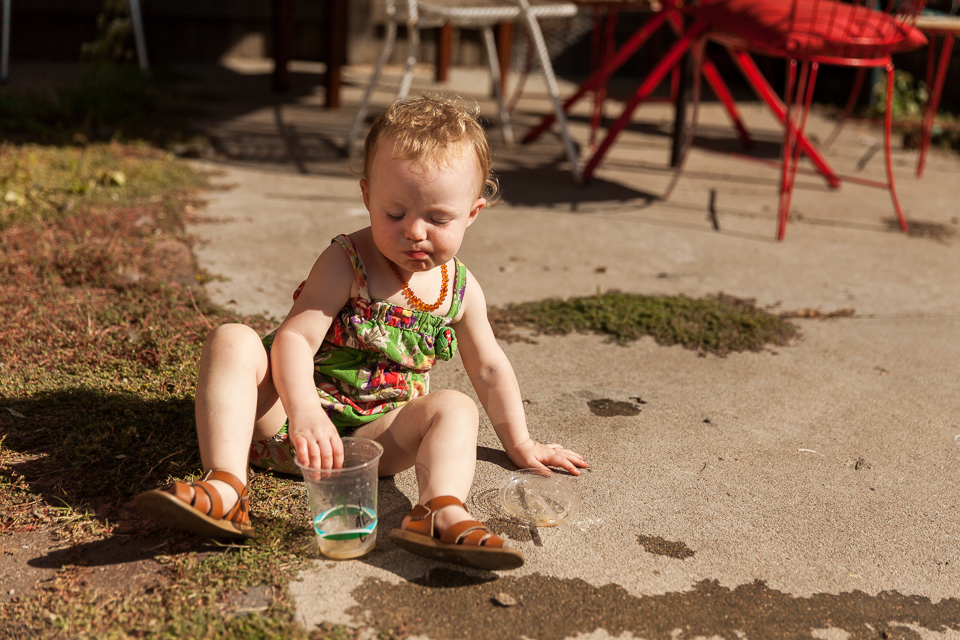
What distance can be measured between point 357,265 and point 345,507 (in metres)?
0.50

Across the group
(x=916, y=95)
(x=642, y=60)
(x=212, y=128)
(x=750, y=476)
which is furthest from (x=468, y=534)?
(x=642, y=60)

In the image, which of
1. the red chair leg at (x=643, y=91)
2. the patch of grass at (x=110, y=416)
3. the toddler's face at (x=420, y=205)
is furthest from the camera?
the red chair leg at (x=643, y=91)

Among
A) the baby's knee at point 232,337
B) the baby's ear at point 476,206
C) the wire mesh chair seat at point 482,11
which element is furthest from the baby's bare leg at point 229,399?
the wire mesh chair seat at point 482,11

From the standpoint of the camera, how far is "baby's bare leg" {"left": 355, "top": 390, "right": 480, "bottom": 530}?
5.69 ft

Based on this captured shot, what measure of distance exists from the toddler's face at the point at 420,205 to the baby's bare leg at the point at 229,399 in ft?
1.10

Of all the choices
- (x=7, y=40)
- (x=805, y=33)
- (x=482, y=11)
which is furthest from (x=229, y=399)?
(x=7, y=40)

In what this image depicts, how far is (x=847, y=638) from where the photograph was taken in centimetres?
154

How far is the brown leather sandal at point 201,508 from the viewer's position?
151 centimetres

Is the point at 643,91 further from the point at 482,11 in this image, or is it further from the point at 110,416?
the point at 110,416

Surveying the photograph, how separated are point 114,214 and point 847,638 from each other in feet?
9.64

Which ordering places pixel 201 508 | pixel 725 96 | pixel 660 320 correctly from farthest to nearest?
pixel 725 96 → pixel 660 320 → pixel 201 508

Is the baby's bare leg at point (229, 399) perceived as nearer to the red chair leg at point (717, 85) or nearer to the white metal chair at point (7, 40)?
the red chair leg at point (717, 85)

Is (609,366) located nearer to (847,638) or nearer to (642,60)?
(847,638)

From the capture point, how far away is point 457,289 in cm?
194
